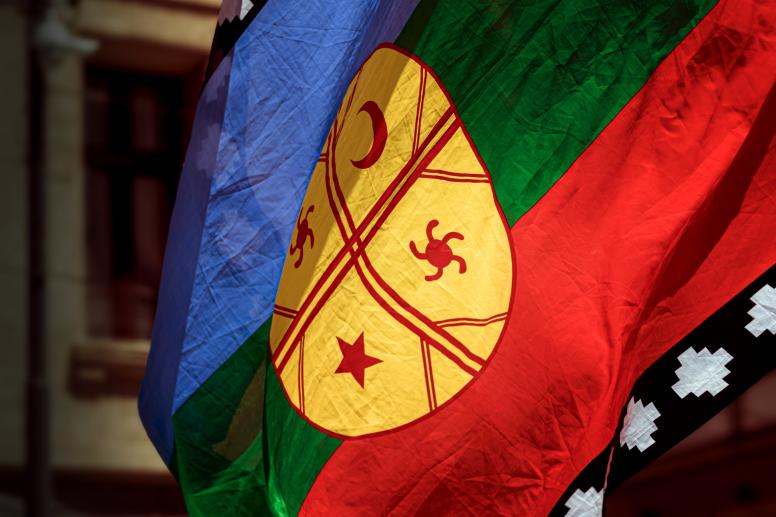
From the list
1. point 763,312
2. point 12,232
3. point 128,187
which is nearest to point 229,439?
point 763,312

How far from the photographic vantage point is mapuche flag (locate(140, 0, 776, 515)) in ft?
9.57

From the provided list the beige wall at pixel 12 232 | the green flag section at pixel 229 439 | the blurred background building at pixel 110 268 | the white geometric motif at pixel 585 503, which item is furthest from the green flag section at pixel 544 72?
the beige wall at pixel 12 232

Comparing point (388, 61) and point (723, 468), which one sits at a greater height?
point (388, 61)

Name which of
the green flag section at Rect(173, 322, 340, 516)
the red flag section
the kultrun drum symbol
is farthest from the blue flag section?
the red flag section

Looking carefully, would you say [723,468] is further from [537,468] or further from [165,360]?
[537,468]

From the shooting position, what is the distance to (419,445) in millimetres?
3066

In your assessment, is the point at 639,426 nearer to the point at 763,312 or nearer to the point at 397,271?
the point at 763,312

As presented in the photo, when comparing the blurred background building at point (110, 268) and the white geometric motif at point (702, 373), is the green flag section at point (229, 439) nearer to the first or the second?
the white geometric motif at point (702, 373)

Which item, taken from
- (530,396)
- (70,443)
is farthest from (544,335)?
(70,443)

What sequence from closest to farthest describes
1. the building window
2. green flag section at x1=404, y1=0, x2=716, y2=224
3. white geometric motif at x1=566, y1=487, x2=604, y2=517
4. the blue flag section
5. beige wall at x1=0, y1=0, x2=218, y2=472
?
white geometric motif at x1=566, y1=487, x2=604, y2=517 → green flag section at x1=404, y1=0, x2=716, y2=224 → the blue flag section → beige wall at x1=0, y1=0, x2=218, y2=472 → the building window

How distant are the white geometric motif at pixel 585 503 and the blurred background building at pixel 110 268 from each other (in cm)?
815

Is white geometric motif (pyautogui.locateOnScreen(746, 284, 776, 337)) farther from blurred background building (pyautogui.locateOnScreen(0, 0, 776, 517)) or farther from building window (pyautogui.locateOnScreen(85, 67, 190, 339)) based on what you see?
building window (pyautogui.locateOnScreen(85, 67, 190, 339))

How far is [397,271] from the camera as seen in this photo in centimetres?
318

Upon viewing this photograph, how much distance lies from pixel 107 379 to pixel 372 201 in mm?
8298
